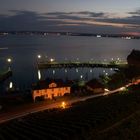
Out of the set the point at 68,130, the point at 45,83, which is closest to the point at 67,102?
the point at 45,83

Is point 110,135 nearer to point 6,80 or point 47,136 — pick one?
point 47,136

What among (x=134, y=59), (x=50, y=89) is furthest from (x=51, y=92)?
(x=134, y=59)

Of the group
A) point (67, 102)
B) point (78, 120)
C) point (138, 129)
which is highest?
point (138, 129)

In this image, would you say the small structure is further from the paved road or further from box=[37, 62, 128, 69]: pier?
box=[37, 62, 128, 69]: pier

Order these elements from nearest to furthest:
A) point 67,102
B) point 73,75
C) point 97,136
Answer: point 97,136
point 67,102
point 73,75

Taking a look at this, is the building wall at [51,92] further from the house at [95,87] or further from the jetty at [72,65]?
the jetty at [72,65]

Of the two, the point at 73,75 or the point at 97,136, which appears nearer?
the point at 97,136

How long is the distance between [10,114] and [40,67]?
37037 mm

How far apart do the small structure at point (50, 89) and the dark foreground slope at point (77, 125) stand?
26.1 feet

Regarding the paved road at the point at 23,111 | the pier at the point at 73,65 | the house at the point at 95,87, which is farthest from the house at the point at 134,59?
the paved road at the point at 23,111

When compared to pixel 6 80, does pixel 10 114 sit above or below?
above

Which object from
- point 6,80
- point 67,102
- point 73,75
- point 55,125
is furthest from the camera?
point 73,75

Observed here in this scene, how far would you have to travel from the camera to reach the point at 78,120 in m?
16.4

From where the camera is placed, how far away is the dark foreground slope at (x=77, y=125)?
43.0 feet
